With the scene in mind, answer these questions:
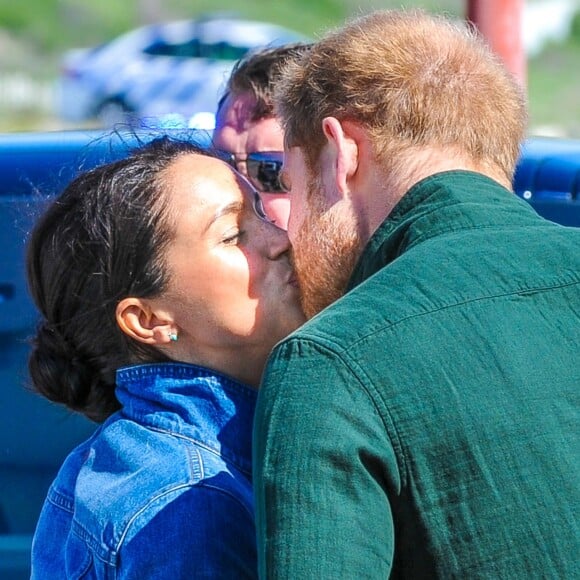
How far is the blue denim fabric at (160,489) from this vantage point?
61.2 inches

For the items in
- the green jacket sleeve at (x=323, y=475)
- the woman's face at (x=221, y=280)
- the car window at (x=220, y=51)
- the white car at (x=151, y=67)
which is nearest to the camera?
the green jacket sleeve at (x=323, y=475)

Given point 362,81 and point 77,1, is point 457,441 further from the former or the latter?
point 77,1

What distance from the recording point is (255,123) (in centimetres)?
295

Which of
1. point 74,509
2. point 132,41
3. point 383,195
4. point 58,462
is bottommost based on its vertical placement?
point 132,41

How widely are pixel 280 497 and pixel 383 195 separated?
562 millimetres

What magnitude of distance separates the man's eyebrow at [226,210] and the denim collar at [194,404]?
0.23 meters

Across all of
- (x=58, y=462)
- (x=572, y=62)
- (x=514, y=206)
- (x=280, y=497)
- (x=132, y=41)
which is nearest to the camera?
(x=280, y=497)

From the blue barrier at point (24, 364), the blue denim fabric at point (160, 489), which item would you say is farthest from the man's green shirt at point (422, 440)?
the blue barrier at point (24, 364)

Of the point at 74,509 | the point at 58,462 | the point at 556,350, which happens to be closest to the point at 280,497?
the point at 556,350

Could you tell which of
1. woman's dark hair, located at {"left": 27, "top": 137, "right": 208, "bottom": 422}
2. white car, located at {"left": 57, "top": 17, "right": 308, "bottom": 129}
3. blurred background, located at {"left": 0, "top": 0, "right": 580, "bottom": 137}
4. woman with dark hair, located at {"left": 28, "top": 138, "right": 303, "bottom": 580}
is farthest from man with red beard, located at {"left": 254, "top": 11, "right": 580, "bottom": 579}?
white car, located at {"left": 57, "top": 17, "right": 308, "bottom": 129}

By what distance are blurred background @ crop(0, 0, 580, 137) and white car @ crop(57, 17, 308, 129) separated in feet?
0.05

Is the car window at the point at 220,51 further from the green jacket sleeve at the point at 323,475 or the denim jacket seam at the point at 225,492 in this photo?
the green jacket sleeve at the point at 323,475

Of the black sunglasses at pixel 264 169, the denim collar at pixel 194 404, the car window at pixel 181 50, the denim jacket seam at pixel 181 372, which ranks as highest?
the denim jacket seam at pixel 181 372

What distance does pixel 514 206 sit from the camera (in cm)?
156
